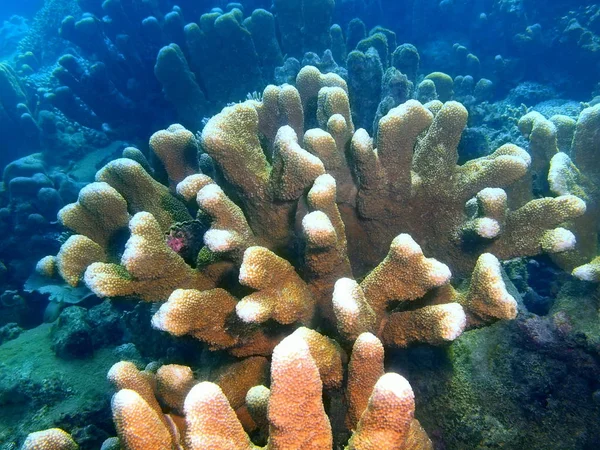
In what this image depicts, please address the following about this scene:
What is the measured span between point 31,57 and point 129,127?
14723 mm

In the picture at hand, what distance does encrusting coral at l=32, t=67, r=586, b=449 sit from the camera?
1545mm

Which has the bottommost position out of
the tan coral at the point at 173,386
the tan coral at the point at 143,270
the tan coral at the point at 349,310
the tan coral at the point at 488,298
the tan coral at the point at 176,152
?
the tan coral at the point at 173,386

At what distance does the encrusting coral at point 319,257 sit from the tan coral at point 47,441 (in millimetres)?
330

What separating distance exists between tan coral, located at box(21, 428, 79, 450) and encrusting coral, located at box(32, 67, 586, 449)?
0.33m

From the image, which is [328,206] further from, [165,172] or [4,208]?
[4,208]

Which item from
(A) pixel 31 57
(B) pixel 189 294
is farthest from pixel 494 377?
(A) pixel 31 57

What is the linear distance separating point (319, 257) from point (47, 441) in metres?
1.63

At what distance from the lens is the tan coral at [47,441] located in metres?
1.84

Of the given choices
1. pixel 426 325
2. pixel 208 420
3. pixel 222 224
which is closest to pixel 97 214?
pixel 222 224

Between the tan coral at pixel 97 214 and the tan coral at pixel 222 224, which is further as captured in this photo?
the tan coral at pixel 97 214

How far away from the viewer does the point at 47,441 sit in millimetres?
1874

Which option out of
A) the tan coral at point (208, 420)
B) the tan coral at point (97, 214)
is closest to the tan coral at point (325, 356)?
the tan coral at point (208, 420)

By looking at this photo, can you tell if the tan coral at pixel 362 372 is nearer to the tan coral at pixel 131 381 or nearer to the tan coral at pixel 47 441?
the tan coral at pixel 131 381

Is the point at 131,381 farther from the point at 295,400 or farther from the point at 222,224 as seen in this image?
the point at 295,400
